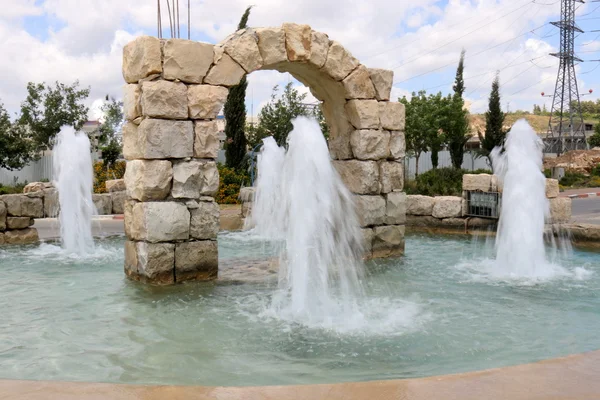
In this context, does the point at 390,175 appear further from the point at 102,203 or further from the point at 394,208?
the point at 102,203

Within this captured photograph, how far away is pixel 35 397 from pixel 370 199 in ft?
19.3

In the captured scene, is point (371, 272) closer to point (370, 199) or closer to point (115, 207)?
point (370, 199)

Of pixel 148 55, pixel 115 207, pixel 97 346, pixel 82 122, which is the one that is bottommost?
pixel 97 346

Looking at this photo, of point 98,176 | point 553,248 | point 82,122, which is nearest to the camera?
point 553,248

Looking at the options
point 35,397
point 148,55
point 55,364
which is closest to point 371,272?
point 148,55

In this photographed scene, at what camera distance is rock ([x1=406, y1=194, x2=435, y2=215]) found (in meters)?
10.9

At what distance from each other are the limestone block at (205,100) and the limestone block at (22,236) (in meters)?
4.81

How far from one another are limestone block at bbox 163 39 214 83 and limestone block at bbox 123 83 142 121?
409mm

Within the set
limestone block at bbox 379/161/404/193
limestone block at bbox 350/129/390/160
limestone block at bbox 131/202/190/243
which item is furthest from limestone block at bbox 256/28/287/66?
limestone block at bbox 379/161/404/193

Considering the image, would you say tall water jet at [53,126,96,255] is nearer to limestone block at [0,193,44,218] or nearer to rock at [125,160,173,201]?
limestone block at [0,193,44,218]

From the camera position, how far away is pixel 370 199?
7.93 m

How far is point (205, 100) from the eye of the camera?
6.28 metres

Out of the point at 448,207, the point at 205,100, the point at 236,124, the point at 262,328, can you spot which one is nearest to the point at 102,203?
the point at 205,100

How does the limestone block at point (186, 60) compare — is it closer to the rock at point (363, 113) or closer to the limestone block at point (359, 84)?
the limestone block at point (359, 84)
